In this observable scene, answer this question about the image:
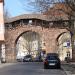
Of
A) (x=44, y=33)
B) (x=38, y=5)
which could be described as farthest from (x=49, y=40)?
(x=38, y=5)

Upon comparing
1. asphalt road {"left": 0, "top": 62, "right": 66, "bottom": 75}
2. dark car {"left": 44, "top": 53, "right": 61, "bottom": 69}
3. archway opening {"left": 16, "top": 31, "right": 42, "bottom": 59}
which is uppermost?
archway opening {"left": 16, "top": 31, "right": 42, "bottom": 59}

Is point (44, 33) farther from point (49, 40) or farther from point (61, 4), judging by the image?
point (61, 4)

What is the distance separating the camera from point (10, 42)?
274ft

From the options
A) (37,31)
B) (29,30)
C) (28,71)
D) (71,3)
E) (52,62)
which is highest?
(29,30)

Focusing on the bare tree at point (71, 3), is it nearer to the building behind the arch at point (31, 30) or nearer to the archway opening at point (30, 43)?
the building behind the arch at point (31, 30)

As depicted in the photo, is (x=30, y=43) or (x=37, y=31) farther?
(x=30, y=43)

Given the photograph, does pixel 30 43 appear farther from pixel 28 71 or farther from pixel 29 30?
pixel 28 71

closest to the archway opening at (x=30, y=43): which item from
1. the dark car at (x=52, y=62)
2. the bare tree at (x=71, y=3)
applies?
the dark car at (x=52, y=62)

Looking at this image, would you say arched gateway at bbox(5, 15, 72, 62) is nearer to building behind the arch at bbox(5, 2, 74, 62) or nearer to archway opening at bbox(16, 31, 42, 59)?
building behind the arch at bbox(5, 2, 74, 62)

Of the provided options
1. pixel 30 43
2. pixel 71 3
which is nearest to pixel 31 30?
pixel 30 43

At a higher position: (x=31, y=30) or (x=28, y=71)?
(x=31, y=30)

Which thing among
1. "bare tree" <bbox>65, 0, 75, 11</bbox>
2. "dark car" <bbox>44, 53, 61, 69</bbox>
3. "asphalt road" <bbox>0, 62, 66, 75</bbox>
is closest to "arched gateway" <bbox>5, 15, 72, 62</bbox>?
"dark car" <bbox>44, 53, 61, 69</bbox>

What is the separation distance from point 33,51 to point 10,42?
47954mm

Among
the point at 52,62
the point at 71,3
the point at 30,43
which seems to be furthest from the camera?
the point at 30,43
